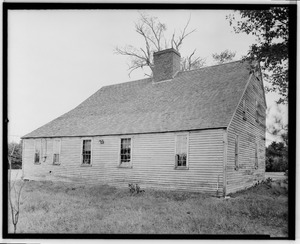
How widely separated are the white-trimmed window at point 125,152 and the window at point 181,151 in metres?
1.64

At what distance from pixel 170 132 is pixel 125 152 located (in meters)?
1.78

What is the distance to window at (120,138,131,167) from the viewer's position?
959 cm

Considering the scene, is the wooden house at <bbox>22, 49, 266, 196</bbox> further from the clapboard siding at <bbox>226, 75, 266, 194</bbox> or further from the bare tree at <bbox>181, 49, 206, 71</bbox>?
the bare tree at <bbox>181, 49, 206, 71</bbox>

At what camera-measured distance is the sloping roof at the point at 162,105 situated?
838cm

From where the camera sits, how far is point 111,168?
962 cm

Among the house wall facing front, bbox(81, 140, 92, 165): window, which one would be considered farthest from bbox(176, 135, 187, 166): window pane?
bbox(81, 140, 92, 165): window

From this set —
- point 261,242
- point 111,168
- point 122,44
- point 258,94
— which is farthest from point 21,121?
point 258,94

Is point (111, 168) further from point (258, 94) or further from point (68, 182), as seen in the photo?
point (258, 94)

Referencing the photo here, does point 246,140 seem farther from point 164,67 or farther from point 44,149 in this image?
point 44,149

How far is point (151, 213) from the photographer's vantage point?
6.44 m

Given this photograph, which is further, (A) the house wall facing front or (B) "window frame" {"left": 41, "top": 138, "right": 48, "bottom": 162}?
(B) "window frame" {"left": 41, "top": 138, "right": 48, "bottom": 162}

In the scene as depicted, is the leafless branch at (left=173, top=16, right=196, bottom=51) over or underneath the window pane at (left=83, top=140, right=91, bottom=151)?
over

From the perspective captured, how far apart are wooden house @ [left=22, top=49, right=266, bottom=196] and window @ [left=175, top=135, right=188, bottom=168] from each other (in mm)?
31

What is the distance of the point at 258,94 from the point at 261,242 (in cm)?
476
